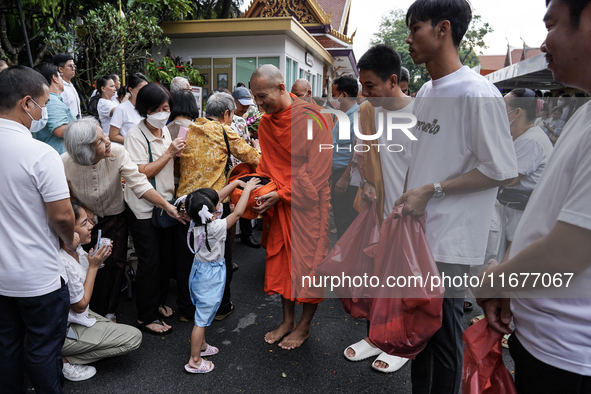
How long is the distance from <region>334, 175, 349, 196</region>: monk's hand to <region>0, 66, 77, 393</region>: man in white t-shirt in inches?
120

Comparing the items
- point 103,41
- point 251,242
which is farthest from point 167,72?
point 251,242

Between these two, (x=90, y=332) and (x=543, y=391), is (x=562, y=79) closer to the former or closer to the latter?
(x=543, y=391)

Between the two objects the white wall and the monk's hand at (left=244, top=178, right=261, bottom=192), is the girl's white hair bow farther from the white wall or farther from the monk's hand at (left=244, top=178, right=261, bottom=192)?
the white wall

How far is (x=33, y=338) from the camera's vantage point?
1.96 meters

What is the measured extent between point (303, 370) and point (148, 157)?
1.95 meters

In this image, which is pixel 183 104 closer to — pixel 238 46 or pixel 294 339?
pixel 294 339

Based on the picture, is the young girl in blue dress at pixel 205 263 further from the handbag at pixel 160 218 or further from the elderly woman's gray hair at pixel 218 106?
the elderly woman's gray hair at pixel 218 106

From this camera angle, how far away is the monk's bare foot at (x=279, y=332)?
10.0 feet

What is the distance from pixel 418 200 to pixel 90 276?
1.99 m

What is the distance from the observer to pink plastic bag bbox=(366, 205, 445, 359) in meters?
1.72

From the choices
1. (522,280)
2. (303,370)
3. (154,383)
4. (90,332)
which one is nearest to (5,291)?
(90,332)

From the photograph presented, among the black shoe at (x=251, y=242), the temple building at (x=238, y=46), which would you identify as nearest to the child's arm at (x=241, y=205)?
the black shoe at (x=251, y=242)

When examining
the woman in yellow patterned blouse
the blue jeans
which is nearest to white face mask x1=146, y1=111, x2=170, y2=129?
the woman in yellow patterned blouse

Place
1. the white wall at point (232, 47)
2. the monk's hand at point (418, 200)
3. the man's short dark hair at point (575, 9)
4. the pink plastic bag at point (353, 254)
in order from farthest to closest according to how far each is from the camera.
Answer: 1. the white wall at point (232, 47)
2. the pink plastic bag at point (353, 254)
3. the monk's hand at point (418, 200)
4. the man's short dark hair at point (575, 9)
